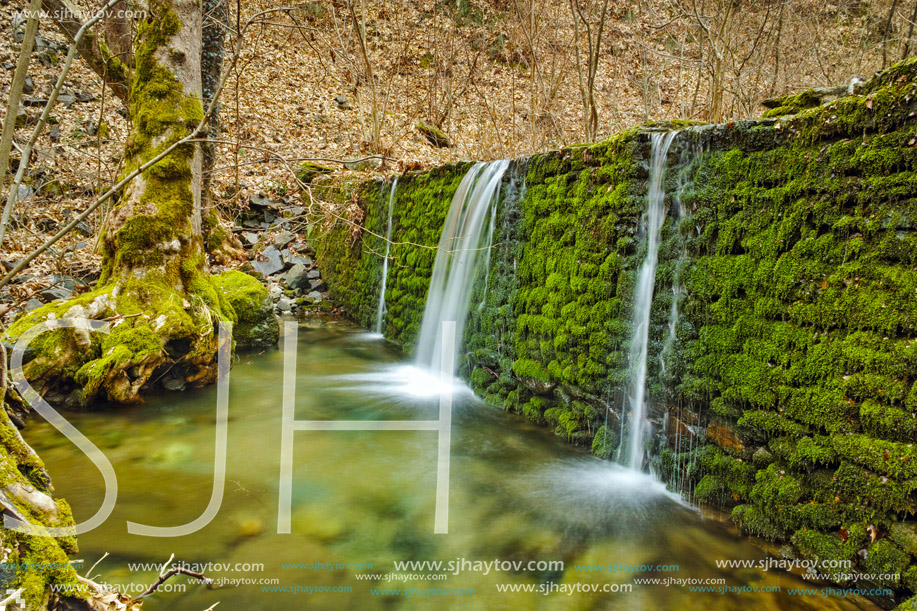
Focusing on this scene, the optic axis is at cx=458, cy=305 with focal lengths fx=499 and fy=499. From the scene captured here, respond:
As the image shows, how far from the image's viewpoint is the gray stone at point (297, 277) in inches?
418

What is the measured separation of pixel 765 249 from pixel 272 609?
137 inches

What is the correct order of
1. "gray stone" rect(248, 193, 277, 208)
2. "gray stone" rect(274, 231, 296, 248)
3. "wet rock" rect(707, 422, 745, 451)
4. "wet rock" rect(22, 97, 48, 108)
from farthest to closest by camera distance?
1. "gray stone" rect(248, 193, 277, 208)
2. "gray stone" rect(274, 231, 296, 248)
3. "wet rock" rect(22, 97, 48, 108)
4. "wet rock" rect(707, 422, 745, 451)

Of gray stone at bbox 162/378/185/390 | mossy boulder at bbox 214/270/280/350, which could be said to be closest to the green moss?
gray stone at bbox 162/378/185/390

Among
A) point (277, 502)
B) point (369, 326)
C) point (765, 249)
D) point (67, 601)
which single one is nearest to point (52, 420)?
point (277, 502)

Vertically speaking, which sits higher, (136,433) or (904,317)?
(904,317)

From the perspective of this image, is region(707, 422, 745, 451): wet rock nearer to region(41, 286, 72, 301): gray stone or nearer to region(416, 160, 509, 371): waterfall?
region(416, 160, 509, 371): waterfall

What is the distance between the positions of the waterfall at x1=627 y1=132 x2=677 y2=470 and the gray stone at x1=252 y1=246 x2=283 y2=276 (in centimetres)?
851

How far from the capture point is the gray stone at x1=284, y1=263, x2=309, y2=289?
10.6 metres

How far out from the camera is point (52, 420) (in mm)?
4555

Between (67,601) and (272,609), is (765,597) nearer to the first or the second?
(272,609)

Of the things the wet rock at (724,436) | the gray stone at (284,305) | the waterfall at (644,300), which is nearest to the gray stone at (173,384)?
the waterfall at (644,300)

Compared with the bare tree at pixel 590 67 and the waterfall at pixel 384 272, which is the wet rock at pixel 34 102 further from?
the bare tree at pixel 590 67

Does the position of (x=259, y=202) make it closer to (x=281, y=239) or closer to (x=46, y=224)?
(x=281, y=239)

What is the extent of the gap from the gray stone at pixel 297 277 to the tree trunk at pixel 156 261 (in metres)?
4.72
